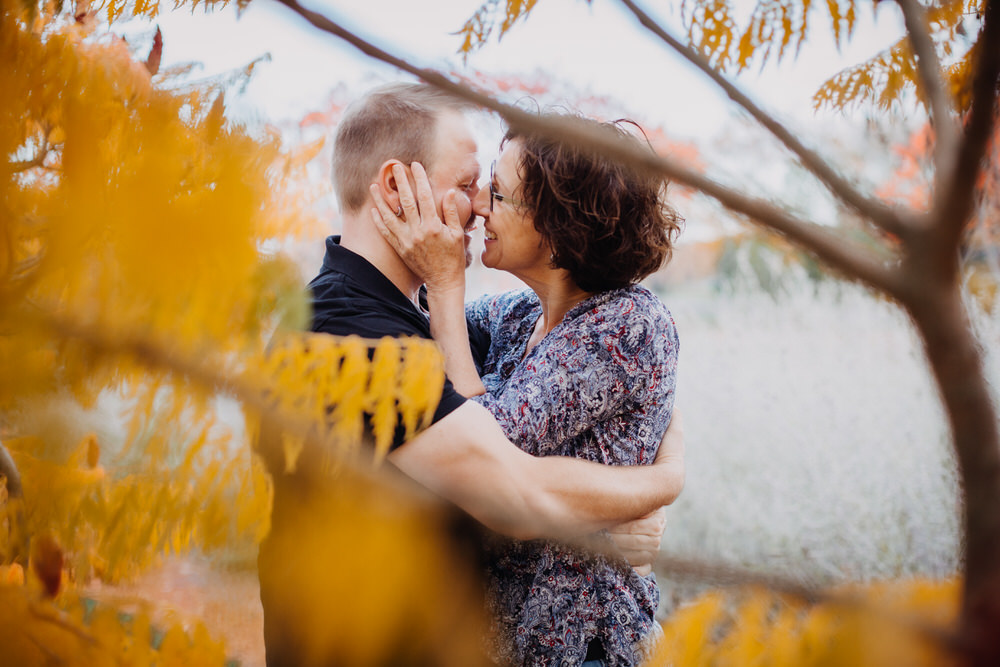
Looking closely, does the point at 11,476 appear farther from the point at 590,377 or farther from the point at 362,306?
the point at 590,377

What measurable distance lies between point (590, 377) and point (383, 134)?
0.69 meters

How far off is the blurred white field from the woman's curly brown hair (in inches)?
71.4

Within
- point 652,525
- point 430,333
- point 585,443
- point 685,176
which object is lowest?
point 652,525

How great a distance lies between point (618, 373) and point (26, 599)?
1021mm

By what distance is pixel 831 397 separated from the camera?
477cm

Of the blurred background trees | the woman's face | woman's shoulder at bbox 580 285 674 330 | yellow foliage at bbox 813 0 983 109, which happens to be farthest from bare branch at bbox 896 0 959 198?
the woman's face

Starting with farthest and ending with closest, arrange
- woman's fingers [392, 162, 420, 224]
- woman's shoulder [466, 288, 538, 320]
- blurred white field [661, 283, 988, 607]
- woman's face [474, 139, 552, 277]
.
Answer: blurred white field [661, 283, 988, 607] < woman's shoulder [466, 288, 538, 320] < woman's face [474, 139, 552, 277] < woman's fingers [392, 162, 420, 224]

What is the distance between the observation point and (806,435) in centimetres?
458

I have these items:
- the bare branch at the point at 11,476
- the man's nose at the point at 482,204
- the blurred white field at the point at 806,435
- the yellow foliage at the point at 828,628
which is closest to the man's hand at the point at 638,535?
the yellow foliage at the point at 828,628

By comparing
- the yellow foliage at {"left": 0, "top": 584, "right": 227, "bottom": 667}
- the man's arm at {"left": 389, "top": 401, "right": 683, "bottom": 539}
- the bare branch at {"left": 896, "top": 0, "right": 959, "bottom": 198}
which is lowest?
the yellow foliage at {"left": 0, "top": 584, "right": 227, "bottom": 667}

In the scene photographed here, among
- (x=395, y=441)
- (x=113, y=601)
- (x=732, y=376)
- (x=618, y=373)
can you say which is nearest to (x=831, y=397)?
(x=732, y=376)

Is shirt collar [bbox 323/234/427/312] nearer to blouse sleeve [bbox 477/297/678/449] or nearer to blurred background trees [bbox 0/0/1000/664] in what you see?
blurred background trees [bbox 0/0/1000/664]

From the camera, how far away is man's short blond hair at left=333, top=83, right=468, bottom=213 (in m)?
1.38

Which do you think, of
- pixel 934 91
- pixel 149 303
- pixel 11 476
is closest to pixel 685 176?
pixel 934 91
